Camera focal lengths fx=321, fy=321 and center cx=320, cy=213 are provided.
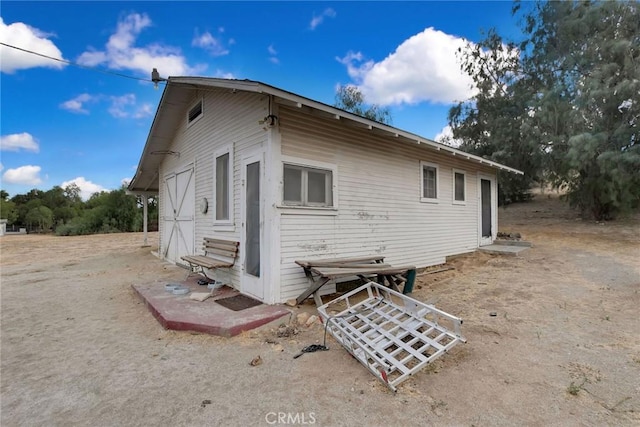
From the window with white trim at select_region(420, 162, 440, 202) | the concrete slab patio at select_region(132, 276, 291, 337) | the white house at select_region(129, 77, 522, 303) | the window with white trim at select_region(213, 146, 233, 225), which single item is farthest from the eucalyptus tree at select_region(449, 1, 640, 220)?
the concrete slab patio at select_region(132, 276, 291, 337)

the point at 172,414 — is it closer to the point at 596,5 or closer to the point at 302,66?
the point at 302,66

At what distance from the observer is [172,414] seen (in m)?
2.32

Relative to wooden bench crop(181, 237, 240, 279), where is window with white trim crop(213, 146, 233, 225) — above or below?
above

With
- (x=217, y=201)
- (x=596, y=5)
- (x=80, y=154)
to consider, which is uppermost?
(x=596, y=5)

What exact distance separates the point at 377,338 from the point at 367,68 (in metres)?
14.3

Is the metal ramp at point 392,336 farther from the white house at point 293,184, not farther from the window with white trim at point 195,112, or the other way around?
the window with white trim at point 195,112

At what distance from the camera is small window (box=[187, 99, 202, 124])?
7.46 meters

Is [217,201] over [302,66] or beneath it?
beneath

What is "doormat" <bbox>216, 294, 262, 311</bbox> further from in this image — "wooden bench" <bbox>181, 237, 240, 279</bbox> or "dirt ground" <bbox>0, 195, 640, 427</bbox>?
"dirt ground" <bbox>0, 195, 640, 427</bbox>

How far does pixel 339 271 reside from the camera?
15.4 ft

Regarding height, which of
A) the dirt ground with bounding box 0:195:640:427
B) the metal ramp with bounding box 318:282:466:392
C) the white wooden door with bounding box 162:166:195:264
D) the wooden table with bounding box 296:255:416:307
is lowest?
the dirt ground with bounding box 0:195:640:427

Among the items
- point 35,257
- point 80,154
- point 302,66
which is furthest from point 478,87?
point 80,154

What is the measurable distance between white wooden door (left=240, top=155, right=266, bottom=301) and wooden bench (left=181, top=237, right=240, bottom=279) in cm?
32

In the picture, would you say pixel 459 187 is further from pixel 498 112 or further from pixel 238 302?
pixel 498 112
